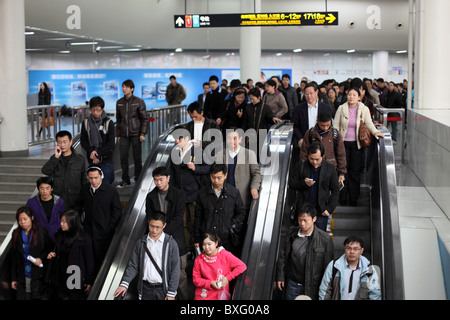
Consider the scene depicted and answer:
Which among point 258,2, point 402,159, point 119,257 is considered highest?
point 258,2

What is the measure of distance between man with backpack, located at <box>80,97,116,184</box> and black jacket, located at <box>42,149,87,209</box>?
1.08 metres

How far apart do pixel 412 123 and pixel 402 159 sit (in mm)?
1172

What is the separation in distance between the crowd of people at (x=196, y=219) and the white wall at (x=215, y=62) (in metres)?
20.0

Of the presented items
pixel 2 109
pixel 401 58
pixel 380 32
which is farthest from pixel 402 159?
pixel 401 58

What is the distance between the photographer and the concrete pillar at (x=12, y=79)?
12.7 m

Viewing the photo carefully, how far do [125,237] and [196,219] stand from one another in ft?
4.09

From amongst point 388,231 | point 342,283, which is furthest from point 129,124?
point 342,283

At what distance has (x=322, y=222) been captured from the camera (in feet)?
25.6

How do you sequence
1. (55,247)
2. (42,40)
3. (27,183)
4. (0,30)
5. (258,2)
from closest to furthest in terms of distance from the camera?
(55,247) < (27,183) < (0,30) < (258,2) < (42,40)

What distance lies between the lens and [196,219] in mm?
7488

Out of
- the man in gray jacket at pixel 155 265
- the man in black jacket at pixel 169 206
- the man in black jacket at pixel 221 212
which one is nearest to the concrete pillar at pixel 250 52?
the man in black jacket at pixel 169 206

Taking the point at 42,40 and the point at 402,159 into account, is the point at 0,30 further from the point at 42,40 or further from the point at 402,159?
the point at 42,40

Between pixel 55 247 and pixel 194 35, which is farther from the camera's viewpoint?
pixel 194 35

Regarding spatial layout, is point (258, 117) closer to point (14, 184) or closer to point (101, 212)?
point (101, 212)
